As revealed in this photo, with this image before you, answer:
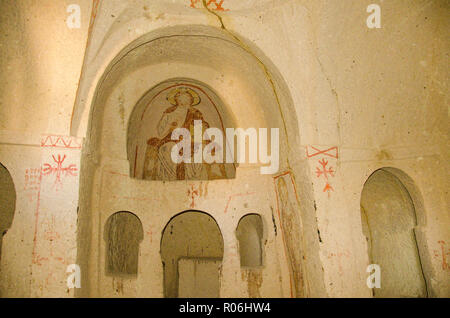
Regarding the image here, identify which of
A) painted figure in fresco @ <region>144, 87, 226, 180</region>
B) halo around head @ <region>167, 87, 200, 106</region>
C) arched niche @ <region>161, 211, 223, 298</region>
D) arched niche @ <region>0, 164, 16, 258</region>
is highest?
halo around head @ <region>167, 87, 200, 106</region>

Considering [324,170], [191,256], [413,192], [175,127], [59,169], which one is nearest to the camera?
[59,169]

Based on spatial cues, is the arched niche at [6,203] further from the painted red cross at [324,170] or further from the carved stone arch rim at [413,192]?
the carved stone arch rim at [413,192]

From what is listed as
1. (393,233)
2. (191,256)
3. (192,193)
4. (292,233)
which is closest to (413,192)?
(393,233)

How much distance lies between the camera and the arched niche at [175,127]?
5648 millimetres

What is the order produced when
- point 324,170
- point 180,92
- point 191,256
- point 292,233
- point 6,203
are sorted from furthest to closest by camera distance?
point 191,256
point 180,92
point 6,203
point 292,233
point 324,170

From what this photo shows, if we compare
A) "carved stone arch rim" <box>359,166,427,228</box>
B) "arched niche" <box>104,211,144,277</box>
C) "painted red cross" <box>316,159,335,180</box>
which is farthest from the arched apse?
"carved stone arch rim" <box>359,166,427,228</box>

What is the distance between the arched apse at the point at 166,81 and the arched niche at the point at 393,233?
170 centimetres

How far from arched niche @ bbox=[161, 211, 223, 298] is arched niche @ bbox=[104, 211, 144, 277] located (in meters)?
0.60

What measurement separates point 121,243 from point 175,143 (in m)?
2.20

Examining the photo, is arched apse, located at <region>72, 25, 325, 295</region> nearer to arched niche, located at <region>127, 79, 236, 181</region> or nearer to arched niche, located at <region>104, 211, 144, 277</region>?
arched niche, located at <region>127, 79, 236, 181</region>

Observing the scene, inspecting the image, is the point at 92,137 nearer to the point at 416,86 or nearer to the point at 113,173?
the point at 113,173

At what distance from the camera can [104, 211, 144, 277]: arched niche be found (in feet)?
15.8

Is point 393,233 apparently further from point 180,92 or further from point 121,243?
point 121,243

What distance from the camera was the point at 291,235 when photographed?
4469 mm
